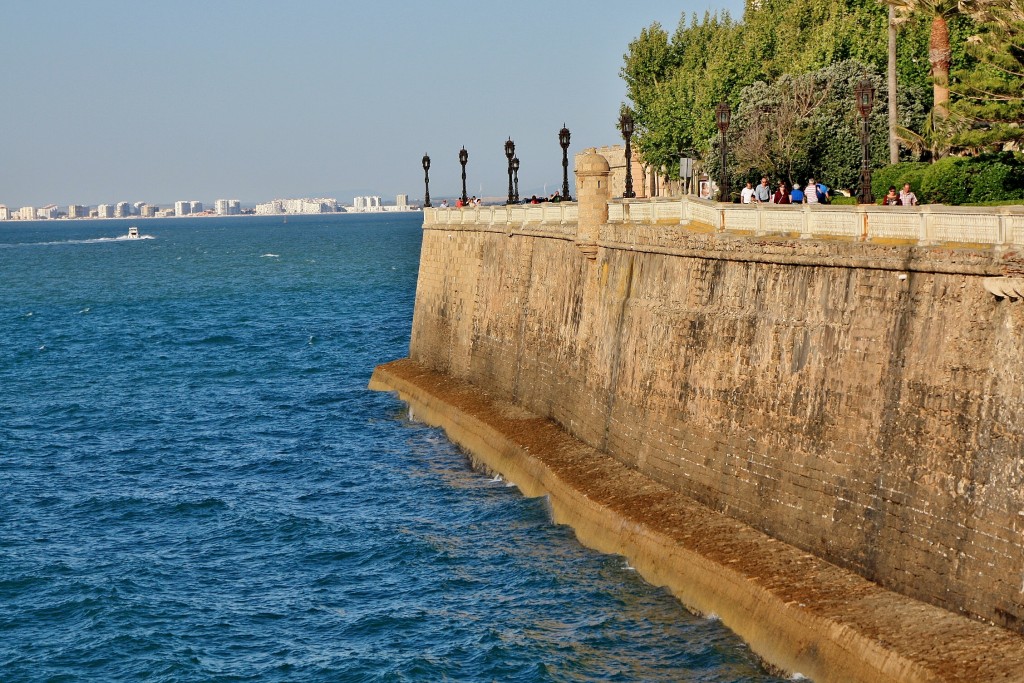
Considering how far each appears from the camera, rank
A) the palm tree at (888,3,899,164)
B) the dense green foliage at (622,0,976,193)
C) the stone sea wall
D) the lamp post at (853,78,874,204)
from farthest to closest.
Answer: the dense green foliage at (622,0,976,193)
the palm tree at (888,3,899,164)
the lamp post at (853,78,874,204)
the stone sea wall

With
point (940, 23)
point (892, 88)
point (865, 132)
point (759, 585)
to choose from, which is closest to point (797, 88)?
point (892, 88)

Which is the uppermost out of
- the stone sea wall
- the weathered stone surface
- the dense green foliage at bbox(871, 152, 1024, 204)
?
the dense green foliage at bbox(871, 152, 1024, 204)

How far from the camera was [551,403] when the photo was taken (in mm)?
31906

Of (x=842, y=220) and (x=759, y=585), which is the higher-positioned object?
(x=842, y=220)

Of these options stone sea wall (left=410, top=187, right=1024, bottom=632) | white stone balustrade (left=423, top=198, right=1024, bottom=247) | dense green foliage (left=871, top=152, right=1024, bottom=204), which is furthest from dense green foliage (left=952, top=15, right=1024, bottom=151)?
Result: stone sea wall (left=410, top=187, right=1024, bottom=632)

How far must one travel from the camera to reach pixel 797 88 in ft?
172

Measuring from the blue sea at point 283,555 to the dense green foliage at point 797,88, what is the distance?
18409 mm

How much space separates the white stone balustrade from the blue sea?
6.35 m

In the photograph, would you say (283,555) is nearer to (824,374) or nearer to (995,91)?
(824,374)

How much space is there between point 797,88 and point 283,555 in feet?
111

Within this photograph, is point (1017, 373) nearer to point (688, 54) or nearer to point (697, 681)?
point (697, 681)

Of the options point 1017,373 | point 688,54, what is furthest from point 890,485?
point 688,54

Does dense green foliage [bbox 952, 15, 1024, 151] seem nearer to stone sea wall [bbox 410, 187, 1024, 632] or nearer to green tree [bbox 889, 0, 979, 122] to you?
green tree [bbox 889, 0, 979, 122]

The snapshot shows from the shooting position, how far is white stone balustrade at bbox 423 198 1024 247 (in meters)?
18.1
